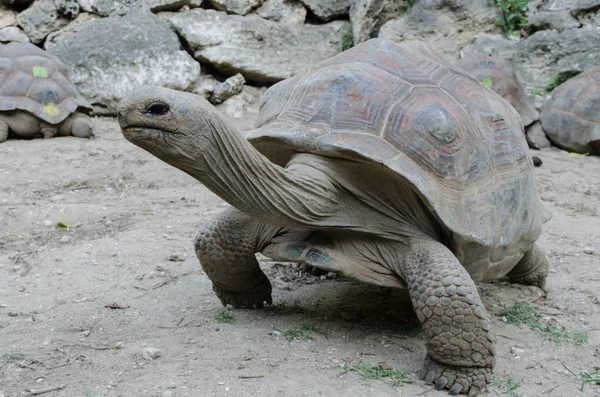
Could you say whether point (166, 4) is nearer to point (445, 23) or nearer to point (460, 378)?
point (445, 23)

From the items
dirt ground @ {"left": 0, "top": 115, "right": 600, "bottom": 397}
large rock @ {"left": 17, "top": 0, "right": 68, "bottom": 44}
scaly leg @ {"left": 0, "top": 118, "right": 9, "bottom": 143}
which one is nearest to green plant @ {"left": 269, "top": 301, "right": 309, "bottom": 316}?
dirt ground @ {"left": 0, "top": 115, "right": 600, "bottom": 397}

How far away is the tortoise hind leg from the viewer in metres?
3.58

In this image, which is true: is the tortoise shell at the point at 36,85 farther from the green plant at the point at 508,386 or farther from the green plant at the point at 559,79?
the green plant at the point at 508,386

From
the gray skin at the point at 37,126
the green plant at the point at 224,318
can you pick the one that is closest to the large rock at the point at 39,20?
the gray skin at the point at 37,126

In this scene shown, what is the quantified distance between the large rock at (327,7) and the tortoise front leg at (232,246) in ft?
22.3

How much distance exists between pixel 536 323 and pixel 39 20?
24.4 ft

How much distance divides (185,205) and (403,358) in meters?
2.78

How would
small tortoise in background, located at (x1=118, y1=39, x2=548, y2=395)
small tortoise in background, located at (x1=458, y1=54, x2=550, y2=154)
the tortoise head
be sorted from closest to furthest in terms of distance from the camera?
the tortoise head → small tortoise in background, located at (x1=118, y1=39, x2=548, y2=395) → small tortoise in background, located at (x1=458, y1=54, x2=550, y2=154)

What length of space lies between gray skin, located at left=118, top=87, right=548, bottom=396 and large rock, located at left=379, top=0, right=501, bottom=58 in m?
6.63

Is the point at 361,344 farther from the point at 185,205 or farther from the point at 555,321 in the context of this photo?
the point at 185,205

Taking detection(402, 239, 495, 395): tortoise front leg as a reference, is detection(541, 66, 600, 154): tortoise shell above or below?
below

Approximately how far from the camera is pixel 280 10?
9.17m

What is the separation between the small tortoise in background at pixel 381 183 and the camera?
2.34m

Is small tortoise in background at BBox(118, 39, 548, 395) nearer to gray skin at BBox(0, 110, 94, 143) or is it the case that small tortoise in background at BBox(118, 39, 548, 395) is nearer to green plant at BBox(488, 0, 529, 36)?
gray skin at BBox(0, 110, 94, 143)
